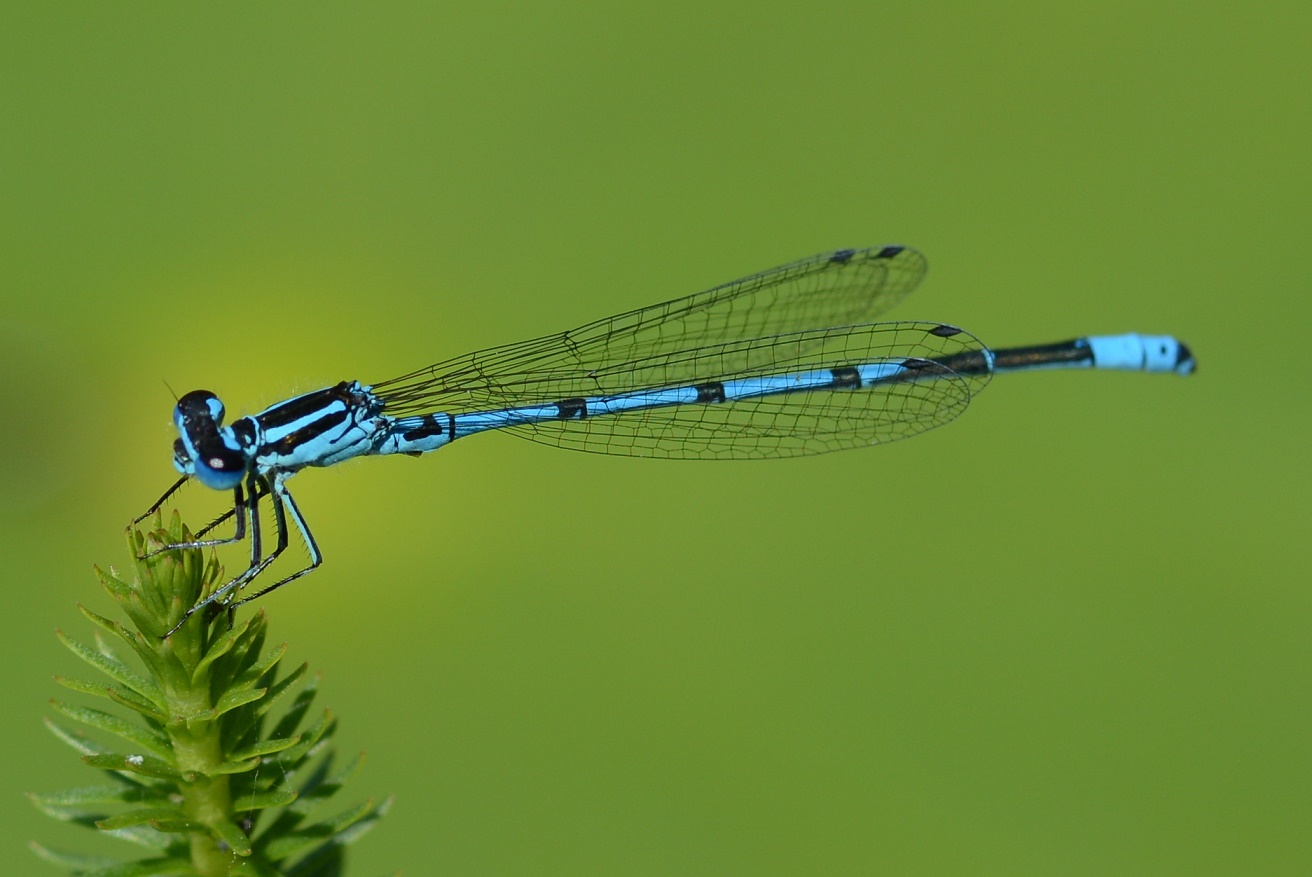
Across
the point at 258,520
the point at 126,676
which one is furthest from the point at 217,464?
the point at 126,676

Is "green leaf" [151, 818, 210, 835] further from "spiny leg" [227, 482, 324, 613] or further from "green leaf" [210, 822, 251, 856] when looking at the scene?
"spiny leg" [227, 482, 324, 613]

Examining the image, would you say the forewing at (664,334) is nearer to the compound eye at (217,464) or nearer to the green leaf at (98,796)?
the compound eye at (217,464)

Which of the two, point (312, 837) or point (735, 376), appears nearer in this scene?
point (312, 837)

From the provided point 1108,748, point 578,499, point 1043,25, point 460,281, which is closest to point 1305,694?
point 1108,748

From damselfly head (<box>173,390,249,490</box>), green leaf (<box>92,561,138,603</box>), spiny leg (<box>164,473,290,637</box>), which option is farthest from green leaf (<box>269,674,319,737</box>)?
damselfly head (<box>173,390,249,490</box>)

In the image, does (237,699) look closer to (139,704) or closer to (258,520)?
(139,704)

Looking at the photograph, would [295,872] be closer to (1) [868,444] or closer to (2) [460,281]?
(1) [868,444]

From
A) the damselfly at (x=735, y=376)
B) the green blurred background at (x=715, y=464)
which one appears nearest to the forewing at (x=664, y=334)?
the damselfly at (x=735, y=376)
